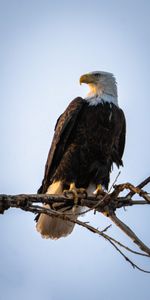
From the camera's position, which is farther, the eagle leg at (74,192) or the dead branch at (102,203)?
the eagle leg at (74,192)

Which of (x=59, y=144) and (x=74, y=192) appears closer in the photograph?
(x=74, y=192)

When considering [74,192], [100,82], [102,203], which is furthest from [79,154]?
[102,203]

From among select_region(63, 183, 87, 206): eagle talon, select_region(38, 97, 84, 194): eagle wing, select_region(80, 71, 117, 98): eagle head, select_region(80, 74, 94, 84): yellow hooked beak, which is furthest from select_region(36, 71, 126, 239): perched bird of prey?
select_region(80, 74, 94, 84): yellow hooked beak

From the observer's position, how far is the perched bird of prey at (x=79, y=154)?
6590 mm

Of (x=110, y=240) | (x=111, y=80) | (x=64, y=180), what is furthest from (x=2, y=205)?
(x=111, y=80)

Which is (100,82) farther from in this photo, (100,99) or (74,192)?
(74,192)

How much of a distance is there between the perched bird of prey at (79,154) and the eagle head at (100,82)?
2.04ft

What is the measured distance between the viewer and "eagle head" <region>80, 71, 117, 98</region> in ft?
24.7

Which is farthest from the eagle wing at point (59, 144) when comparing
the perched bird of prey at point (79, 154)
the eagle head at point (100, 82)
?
the eagle head at point (100, 82)

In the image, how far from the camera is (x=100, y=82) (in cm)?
767

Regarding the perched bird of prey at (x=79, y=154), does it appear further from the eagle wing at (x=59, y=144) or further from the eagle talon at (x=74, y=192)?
the eagle talon at (x=74, y=192)

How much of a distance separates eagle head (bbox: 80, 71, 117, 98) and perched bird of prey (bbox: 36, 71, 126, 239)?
62cm

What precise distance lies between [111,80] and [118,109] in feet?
2.58

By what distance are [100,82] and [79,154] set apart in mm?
1492
